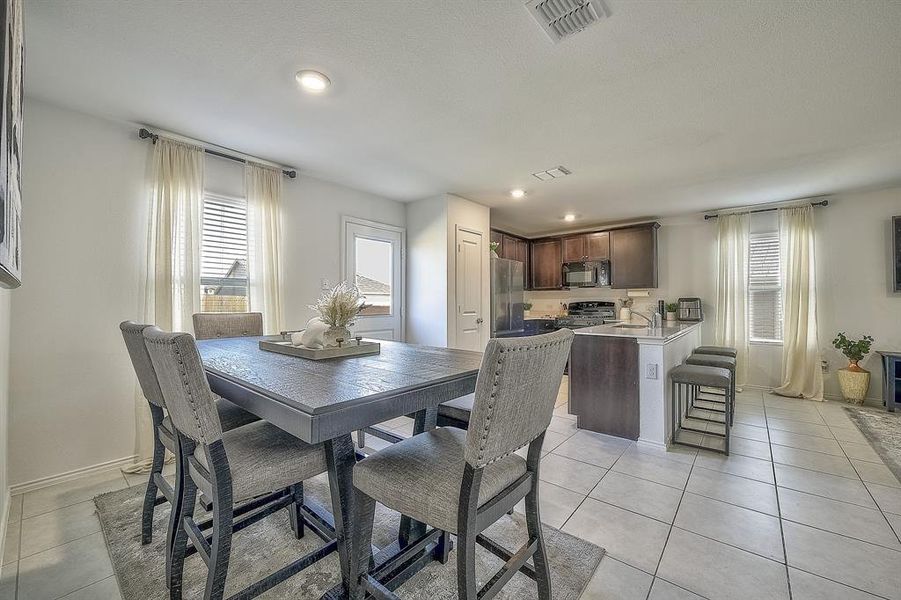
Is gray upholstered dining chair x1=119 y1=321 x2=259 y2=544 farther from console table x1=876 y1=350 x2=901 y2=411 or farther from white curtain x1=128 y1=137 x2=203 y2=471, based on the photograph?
console table x1=876 y1=350 x2=901 y2=411

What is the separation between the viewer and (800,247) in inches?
172

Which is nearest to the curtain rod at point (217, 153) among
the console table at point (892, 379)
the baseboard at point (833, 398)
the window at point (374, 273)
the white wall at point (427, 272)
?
the window at point (374, 273)

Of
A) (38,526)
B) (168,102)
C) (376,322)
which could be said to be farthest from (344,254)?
(38,526)

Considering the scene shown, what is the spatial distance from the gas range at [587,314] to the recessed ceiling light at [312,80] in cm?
456

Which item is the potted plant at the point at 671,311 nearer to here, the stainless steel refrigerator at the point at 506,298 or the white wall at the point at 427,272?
the stainless steel refrigerator at the point at 506,298

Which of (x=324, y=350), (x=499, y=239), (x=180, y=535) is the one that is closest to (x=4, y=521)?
(x=180, y=535)

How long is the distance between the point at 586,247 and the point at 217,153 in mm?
4948

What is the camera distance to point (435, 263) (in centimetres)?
425

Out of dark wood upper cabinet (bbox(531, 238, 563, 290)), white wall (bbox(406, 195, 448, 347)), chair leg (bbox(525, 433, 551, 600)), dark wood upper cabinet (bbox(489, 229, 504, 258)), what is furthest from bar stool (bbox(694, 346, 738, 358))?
chair leg (bbox(525, 433, 551, 600))

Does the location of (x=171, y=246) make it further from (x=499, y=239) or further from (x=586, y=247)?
(x=586, y=247)

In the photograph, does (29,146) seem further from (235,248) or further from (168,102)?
(235,248)

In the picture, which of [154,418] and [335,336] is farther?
[335,336]

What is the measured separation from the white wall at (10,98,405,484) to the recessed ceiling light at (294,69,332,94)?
4.93ft

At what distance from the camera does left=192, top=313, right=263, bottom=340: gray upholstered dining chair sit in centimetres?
255
